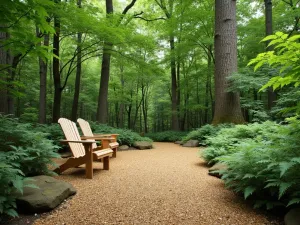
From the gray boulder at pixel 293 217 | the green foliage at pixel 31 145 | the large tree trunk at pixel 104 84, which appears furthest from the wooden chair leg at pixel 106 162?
the large tree trunk at pixel 104 84

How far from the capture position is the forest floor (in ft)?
6.36

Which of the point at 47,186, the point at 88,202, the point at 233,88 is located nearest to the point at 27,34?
the point at 47,186

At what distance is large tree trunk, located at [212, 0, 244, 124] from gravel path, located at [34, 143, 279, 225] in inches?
166

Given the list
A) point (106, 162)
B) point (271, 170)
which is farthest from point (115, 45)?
point (271, 170)

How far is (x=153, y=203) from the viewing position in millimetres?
2342

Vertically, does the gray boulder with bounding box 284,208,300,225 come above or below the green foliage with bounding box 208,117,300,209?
below

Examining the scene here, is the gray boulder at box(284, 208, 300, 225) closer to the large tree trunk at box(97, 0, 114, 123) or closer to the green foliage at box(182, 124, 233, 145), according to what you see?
the green foliage at box(182, 124, 233, 145)

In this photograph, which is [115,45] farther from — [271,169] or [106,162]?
[271,169]

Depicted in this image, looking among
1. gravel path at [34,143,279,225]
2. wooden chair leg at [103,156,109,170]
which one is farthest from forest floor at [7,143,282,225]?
wooden chair leg at [103,156,109,170]

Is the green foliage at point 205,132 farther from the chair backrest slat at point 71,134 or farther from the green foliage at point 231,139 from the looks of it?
the chair backrest slat at point 71,134

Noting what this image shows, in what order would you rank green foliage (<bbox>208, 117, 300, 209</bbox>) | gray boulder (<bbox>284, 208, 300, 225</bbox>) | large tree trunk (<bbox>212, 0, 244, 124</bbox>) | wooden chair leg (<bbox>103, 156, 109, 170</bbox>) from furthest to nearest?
large tree trunk (<bbox>212, 0, 244, 124</bbox>) → wooden chair leg (<bbox>103, 156, 109, 170</bbox>) → green foliage (<bbox>208, 117, 300, 209</bbox>) → gray boulder (<bbox>284, 208, 300, 225</bbox>)

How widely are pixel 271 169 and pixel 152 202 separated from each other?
4.62ft

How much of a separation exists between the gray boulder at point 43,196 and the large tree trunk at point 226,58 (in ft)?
20.2

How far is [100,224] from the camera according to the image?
1882 mm
